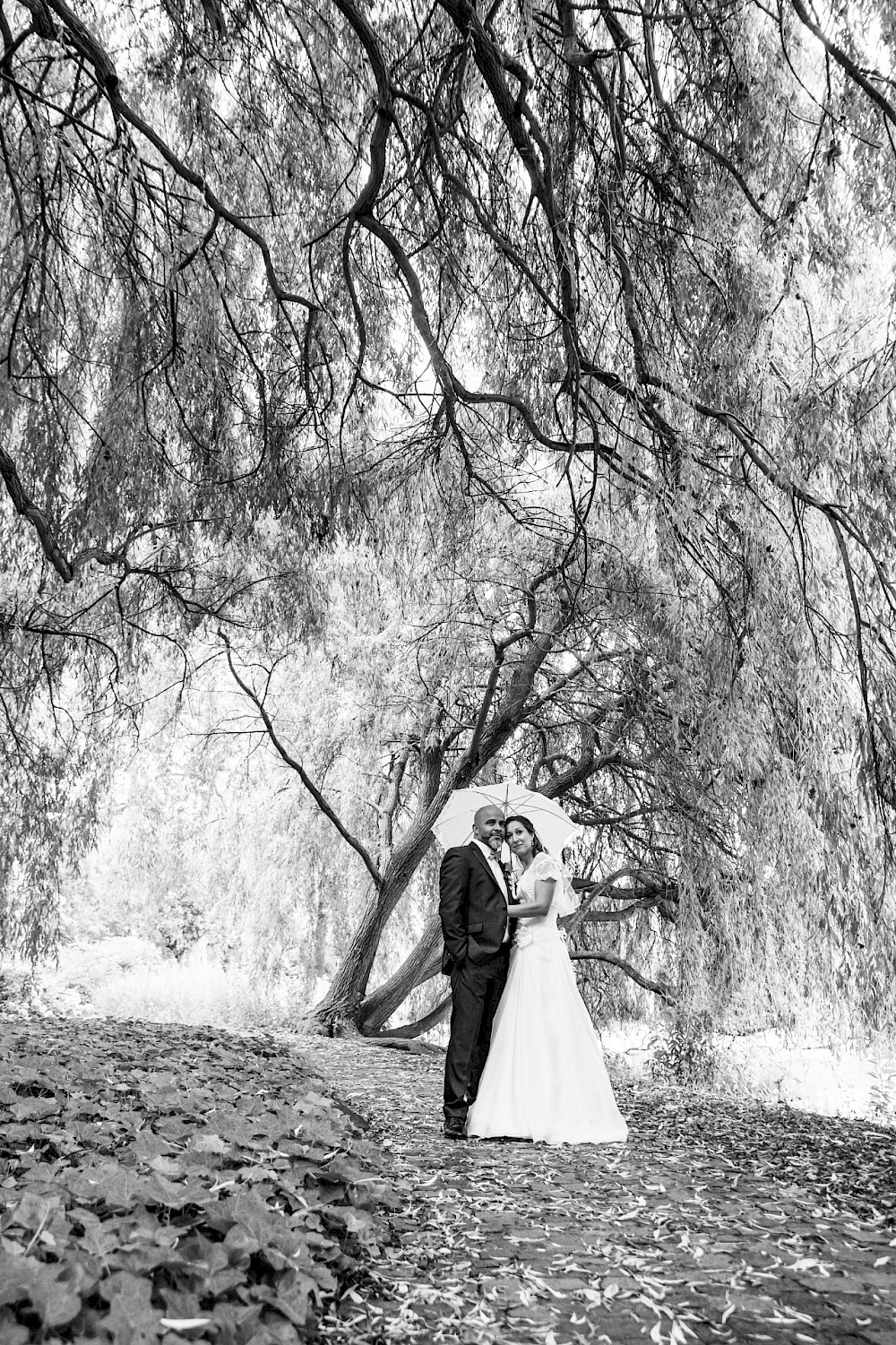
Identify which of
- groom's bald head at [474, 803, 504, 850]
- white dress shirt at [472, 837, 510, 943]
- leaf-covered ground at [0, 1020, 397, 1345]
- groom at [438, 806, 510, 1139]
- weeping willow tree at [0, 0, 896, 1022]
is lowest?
leaf-covered ground at [0, 1020, 397, 1345]

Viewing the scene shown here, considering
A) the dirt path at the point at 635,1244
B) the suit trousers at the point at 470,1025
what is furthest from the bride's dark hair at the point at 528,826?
the dirt path at the point at 635,1244

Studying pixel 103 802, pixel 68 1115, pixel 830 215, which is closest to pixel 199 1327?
pixel 68 1115

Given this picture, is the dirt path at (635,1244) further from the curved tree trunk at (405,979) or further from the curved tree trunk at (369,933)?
the curved tree trunk at (405,979)

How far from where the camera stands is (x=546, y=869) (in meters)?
4.49

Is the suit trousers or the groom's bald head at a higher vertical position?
the groom's bald head

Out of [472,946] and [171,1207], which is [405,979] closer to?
[472,946]

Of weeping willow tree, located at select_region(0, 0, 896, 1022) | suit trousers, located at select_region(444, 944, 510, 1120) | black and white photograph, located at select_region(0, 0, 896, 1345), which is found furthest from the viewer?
suit trousers, located at select_region(444, 944, 510, 1120)

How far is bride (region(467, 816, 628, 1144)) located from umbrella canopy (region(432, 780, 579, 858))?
603 millimetres

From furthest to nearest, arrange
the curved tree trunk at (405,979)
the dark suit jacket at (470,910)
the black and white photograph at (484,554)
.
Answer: the curved tree trunk at (405,979) < the dark suit jacket at (470,910) < the black and white photograph at (484,554)

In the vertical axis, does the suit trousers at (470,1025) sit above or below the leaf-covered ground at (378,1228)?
above

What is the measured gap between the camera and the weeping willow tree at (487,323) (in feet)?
9.96

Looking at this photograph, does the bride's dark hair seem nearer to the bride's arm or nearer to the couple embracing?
the couple embracing

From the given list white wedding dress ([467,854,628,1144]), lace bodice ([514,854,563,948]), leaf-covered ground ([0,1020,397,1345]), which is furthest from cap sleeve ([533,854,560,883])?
leaf-covered ground ([0,1020,397,1345])

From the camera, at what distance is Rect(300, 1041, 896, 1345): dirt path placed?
6.49 feet
